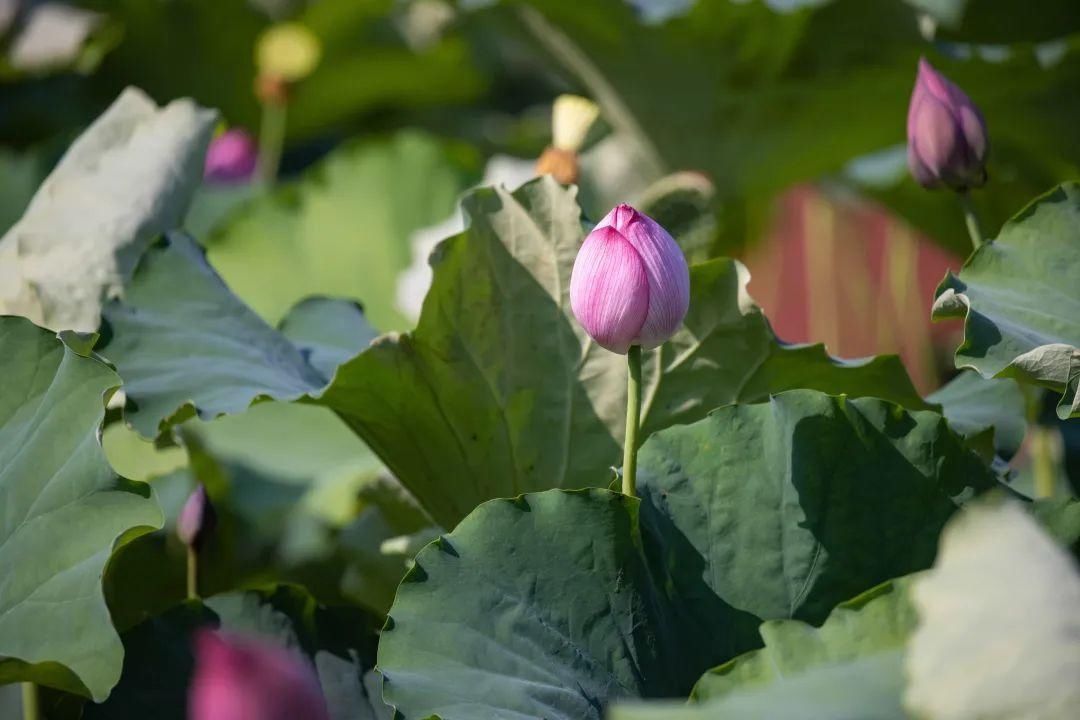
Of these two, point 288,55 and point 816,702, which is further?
point 288,55

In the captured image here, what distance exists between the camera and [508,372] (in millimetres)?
856

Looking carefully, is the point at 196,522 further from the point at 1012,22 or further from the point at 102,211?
the point at 1012,22

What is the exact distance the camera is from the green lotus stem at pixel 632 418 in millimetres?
675

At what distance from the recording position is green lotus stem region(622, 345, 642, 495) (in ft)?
2.21

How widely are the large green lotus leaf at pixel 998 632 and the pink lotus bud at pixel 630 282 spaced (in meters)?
0.28

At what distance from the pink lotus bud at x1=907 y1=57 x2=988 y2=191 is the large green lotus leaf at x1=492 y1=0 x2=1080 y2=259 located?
670mm

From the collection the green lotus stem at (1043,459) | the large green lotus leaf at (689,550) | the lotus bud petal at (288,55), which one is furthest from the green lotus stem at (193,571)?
the lotus bud petal at (288,55)

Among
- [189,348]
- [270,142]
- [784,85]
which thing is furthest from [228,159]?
[189,348]

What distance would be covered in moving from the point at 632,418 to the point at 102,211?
1.68 feet

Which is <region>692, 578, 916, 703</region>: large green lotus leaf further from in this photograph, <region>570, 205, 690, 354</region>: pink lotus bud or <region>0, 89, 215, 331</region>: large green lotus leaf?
<region>0, 89, 215, 331</region>: large green lotus leaf

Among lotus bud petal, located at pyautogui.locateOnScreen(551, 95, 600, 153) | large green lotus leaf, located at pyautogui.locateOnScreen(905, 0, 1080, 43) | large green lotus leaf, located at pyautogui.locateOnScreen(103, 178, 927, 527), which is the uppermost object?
lotus bud petal, located at pyautogui.locateOnScreen(551, 95, 600, 153)

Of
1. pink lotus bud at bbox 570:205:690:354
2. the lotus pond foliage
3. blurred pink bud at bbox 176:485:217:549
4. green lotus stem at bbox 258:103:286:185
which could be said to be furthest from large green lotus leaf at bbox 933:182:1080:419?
green lotus stem at bbox 258:103:286:185

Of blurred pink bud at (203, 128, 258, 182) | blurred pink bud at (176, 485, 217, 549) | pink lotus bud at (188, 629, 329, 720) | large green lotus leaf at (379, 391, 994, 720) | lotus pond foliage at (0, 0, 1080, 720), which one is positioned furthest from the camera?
blurred pink bud at (203, 128, 258, 182)

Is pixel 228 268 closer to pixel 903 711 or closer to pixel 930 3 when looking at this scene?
pixel 930 3
